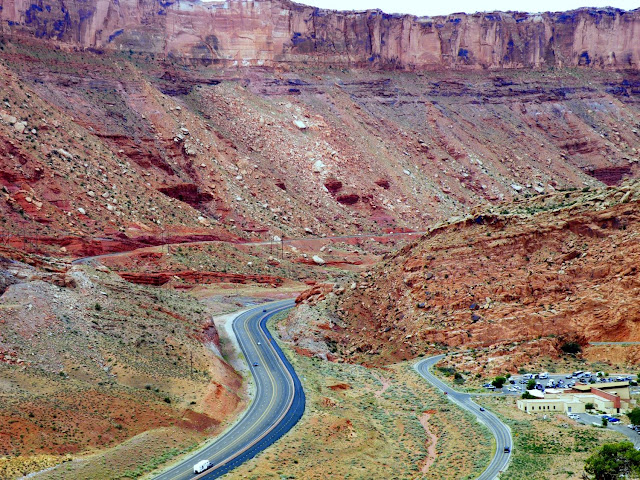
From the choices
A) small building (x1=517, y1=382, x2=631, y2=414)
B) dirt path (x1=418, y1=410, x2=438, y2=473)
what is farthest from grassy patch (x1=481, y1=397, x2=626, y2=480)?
dirt path (x1=418, y1=410, x2=438, y2=473)

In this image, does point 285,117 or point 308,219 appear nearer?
point 308,219

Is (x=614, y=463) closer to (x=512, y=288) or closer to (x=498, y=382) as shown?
(x=498, y=382)

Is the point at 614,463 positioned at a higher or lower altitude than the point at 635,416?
higher

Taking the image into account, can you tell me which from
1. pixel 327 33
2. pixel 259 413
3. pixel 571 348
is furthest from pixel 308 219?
pixel 259 413

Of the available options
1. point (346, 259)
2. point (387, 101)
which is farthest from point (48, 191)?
point (387, 101)

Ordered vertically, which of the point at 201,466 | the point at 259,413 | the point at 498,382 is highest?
the point at 201,466

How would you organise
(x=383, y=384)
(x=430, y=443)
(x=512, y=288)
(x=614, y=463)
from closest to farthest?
1. (x=614, y=463)
2. (x=430, y=443)
3. (x=383, y=384)
4. (x=512, y=288)

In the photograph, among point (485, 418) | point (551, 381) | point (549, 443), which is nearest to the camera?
point (549, 443)
